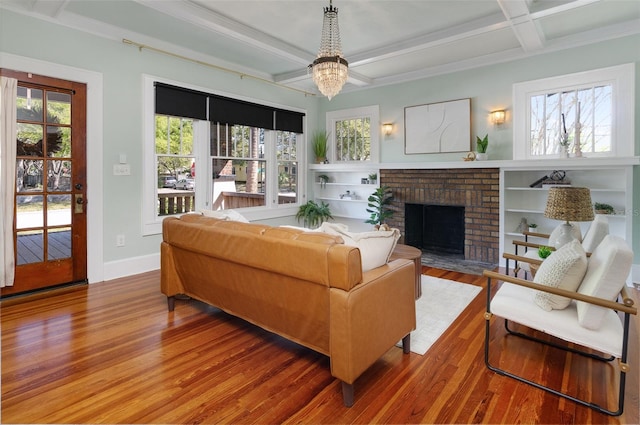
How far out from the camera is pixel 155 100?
14.2ft

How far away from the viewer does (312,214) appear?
21.2ft

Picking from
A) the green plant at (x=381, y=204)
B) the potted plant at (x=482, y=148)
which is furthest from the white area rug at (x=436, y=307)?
the potted plant at (x=482, y=148)

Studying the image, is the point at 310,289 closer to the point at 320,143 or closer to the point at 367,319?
the point at 367,319

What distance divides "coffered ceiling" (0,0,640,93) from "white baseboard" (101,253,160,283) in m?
2.63

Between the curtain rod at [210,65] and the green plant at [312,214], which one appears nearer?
the curtain rod at [210,65]

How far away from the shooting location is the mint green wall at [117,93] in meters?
3.52

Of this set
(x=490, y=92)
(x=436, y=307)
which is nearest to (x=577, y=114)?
(x=490, y=92)

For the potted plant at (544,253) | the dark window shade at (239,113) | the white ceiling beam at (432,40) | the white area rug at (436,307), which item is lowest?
the white area rug at (436,307)

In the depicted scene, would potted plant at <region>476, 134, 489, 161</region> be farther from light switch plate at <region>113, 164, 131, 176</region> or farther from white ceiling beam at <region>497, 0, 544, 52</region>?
light switch plate at <region>113, 164, 131, 176</region>

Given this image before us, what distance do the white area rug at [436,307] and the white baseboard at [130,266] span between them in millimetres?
3313

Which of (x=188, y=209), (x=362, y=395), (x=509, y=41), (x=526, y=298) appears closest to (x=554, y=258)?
(x=526, y=298)

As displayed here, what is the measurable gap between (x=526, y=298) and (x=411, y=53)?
353 centimetres

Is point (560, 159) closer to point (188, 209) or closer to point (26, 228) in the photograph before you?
point (188, 209)

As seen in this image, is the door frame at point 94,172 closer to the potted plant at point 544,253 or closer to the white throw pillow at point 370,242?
the white throw pillow at point 370,242
